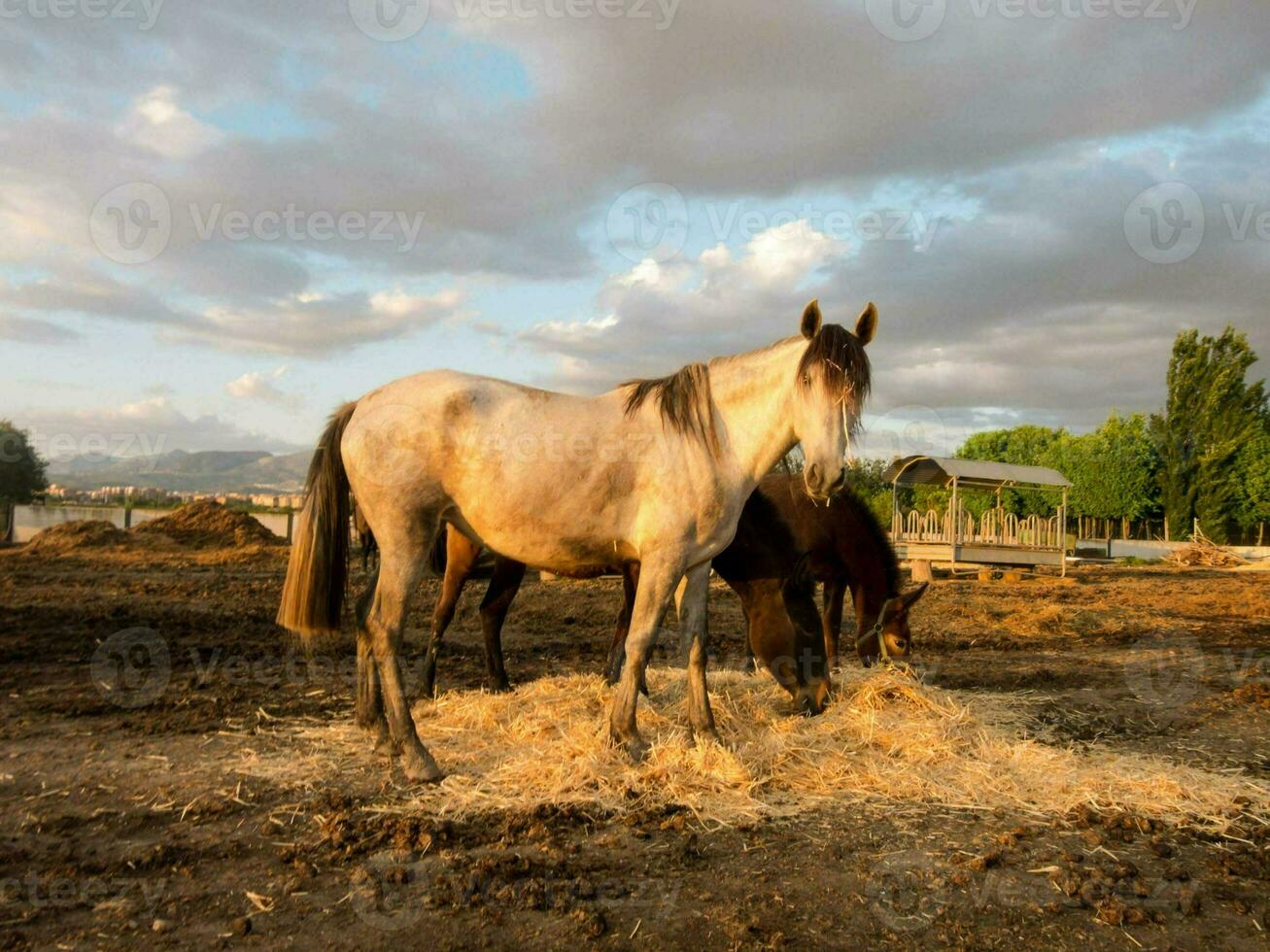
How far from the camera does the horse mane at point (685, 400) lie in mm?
4734

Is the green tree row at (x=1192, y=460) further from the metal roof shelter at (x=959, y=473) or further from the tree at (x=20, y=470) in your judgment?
the tree at (x=20, y=470)

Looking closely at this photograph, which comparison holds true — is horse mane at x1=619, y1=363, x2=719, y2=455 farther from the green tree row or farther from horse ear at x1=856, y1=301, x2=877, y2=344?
the green tree row

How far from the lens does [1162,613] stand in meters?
13.0

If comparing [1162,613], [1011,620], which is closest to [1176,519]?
[1162,613]

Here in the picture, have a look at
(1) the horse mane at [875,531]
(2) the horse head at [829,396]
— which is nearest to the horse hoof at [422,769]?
(2) the horse head at [829,396]

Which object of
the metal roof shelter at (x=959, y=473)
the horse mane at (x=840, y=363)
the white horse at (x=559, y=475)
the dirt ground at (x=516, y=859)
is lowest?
the dirt ground at (x=516, y=859)

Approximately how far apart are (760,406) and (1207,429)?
4508 centimetres

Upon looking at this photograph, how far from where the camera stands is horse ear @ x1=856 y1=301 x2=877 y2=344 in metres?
4.59

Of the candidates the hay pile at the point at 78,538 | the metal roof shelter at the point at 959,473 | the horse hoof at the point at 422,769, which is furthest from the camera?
the metal roof shelter at the point at 959,473

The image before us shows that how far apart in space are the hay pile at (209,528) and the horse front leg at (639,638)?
63.6 feet

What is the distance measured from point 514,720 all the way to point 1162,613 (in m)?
12.1

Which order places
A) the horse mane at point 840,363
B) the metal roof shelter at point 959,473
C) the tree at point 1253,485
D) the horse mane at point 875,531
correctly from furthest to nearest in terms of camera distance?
the tree at point 1253,485, the metal roof shelter at point 959,473, the horse mane at point 875,531, the horse mane at point 840,363

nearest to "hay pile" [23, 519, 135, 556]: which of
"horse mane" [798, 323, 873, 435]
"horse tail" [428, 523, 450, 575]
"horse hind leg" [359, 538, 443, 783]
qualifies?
"horse tail" [428, 523, 450, 575]

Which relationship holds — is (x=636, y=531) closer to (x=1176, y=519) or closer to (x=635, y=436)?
(x=635, y=436)
